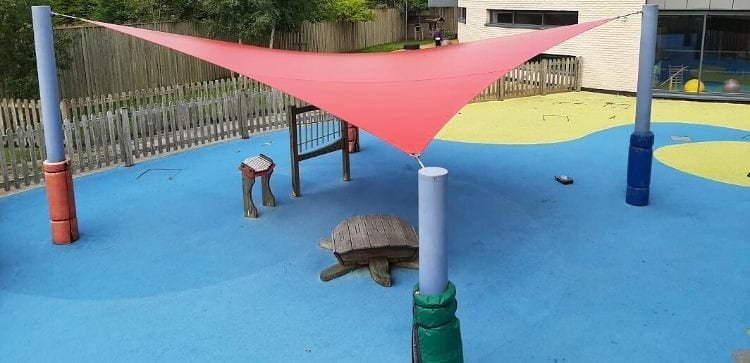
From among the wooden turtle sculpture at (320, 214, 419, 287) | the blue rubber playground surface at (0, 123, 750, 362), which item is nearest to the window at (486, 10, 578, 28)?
the blue rubber playground surface at (0, 123, 750, 362)

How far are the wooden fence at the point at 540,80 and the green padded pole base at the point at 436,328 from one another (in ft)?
50.2

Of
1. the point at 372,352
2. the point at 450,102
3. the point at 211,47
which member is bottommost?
the point at 372,352

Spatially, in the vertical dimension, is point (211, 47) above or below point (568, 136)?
above

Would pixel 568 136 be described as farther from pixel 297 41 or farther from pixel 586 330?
pixel 297 41

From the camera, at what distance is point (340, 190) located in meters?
10.8

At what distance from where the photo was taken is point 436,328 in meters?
4.50

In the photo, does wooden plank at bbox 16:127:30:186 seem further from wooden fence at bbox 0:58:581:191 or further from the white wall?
the white wall

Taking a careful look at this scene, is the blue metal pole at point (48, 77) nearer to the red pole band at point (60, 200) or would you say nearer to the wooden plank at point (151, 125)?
the red pole band at point (60, 200)

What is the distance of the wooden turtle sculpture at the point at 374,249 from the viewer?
7266 mm

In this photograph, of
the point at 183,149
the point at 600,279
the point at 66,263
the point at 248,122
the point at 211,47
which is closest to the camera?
the point at 600,279

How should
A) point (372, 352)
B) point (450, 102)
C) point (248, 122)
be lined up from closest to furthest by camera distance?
point (372, 352), point (450, 102), point (248, 122)

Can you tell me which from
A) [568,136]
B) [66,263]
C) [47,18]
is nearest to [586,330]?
[66,263]

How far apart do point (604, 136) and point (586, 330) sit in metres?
9.24

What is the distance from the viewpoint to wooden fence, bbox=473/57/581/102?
63.9ft
